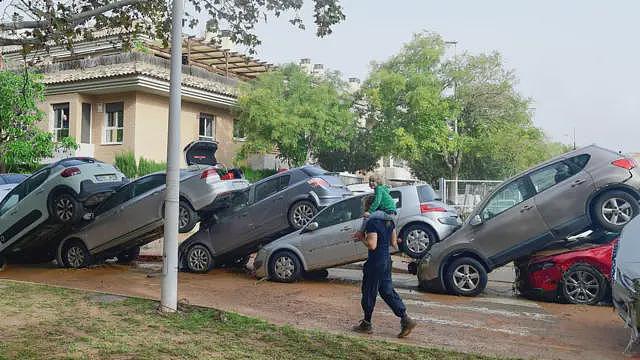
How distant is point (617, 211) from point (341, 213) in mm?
4771

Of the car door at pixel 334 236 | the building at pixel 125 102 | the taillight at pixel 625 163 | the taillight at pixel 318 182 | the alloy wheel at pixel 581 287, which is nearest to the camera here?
the alloy wheel at pixel 581 287

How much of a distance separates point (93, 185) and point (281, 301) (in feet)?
19.2

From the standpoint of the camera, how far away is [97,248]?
13.5m

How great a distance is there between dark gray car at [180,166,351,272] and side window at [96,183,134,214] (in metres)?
1.68

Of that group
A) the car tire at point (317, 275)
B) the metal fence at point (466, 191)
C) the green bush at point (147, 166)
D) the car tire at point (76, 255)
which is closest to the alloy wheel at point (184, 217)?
the car tire at point (76, 255)

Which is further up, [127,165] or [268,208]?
[127,165]

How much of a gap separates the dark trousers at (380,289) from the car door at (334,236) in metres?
3.97

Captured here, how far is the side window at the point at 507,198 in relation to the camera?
10.3 metres

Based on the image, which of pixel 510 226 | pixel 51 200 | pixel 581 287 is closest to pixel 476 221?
pixel 510 226

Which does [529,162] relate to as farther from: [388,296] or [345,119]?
[388,296]

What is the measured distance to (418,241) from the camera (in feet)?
38.2

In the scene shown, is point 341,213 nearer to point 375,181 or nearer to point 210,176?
point 210,176

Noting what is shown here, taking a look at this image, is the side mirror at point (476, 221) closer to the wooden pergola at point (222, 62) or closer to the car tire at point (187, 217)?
the car tire at point (187, 217)

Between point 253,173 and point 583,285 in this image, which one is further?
point 253,173
